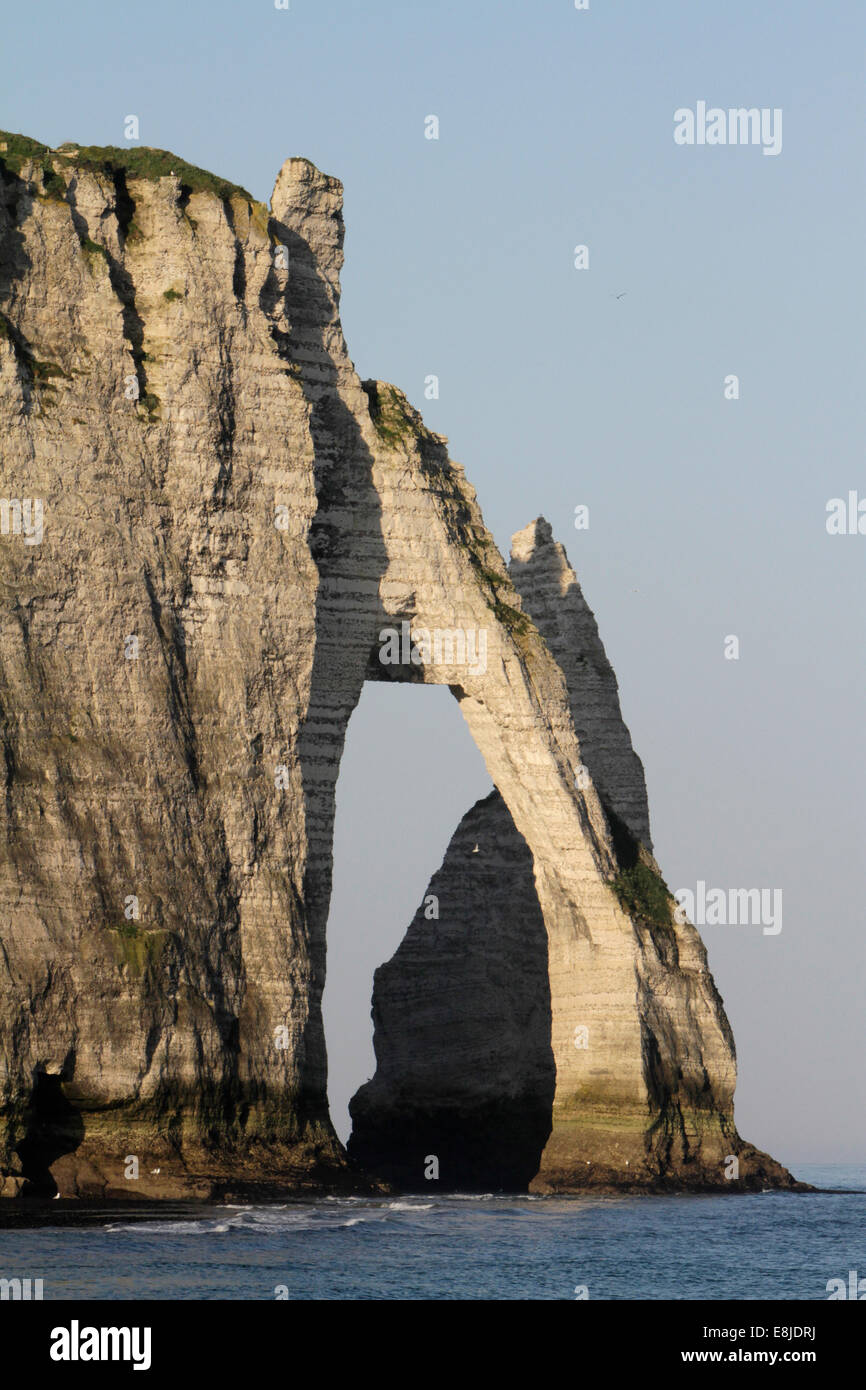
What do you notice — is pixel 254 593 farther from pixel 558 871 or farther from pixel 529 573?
pixel 529 573

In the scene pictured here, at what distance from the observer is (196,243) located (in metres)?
53.8

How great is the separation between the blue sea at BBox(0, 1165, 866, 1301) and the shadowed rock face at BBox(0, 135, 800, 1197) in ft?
11.4

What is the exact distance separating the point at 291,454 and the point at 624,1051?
16.6m

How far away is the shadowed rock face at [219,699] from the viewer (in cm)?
4762

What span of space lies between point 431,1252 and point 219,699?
1550 centimetres

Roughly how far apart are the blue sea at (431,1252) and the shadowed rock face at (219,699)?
136 inches

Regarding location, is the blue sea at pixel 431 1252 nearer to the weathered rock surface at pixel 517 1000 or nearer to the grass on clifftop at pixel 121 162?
the weathered rock surface at pixel 517 1000

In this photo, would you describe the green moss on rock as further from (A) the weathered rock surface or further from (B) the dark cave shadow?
(B) the dark cave shadow

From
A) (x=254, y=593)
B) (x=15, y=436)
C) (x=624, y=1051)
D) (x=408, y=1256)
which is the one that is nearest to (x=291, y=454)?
(x=254, y=593)

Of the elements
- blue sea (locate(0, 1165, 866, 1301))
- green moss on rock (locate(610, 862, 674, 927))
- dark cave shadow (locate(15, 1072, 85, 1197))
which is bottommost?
blue sea (locate(0, 1165, 866, 1301))

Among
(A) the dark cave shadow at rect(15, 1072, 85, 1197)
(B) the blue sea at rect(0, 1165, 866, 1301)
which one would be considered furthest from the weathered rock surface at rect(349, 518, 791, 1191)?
(A) the dark cave shadow at rect(15, 1072, 85, 1197)

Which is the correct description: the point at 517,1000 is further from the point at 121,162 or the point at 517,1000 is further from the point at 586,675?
the point at 121,162

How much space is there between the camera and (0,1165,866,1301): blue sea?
3525 cm

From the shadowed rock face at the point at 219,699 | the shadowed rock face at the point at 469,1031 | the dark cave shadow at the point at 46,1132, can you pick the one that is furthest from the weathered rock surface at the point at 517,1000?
the dark cave shadow at the point at 46,1132
